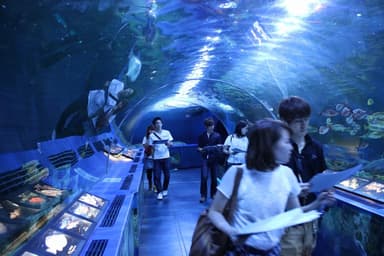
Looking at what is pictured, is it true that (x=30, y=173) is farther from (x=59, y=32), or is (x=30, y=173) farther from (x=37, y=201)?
(x=59, y=32)

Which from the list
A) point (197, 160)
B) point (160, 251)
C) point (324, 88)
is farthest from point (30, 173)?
point (197, 160)

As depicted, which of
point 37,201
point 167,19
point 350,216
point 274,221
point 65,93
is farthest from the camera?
point 167,19

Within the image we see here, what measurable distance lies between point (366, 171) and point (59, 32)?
4.90 meters

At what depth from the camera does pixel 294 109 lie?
2564 millimetres

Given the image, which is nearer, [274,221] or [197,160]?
[274,221]

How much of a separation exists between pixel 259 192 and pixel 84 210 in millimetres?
2380

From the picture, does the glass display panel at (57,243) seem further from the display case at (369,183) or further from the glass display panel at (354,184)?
the glass display panel at (354,184)

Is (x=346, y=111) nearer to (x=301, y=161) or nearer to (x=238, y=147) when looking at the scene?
(x=238, y=147)

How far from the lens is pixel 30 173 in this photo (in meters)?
2.89

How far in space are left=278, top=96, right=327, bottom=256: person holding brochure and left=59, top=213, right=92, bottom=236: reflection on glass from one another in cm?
179

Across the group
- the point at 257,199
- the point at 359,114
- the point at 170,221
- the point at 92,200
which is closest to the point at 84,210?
the point at 92,200

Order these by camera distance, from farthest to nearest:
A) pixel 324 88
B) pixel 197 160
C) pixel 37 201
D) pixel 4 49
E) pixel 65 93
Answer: pixel 197 160 < pixel 324 88 < pixel 65 93 < pixel 37 201 < pixel 4 49

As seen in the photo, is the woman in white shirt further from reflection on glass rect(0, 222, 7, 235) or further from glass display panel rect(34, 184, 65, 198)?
reflection on glass rect(0, 222, 7, 235)

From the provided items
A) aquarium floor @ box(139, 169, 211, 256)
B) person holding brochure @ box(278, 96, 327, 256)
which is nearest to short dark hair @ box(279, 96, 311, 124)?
person holding brochure @ box(278, 96, 327, 256)
